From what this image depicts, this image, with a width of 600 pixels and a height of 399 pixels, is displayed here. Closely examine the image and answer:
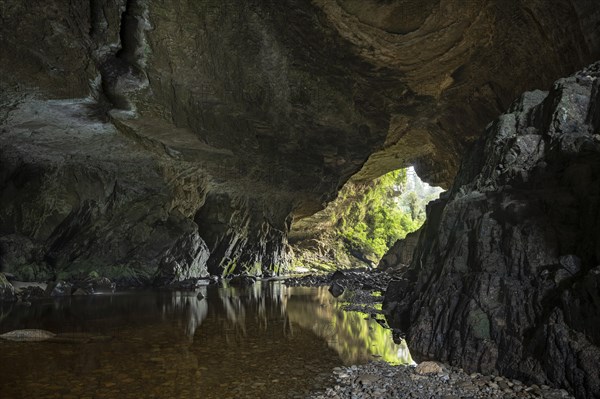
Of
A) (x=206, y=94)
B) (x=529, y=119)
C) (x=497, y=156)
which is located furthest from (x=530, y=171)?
(x=206, y=94)

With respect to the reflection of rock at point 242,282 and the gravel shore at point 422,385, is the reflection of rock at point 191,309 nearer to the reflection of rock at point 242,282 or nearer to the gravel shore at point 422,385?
the gravel shore at point 422,385

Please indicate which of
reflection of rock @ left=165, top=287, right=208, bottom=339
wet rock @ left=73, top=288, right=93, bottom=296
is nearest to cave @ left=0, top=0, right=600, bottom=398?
wet rock @ left=73, top=288, right=93, bottom=296

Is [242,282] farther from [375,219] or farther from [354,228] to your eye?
[375,219]

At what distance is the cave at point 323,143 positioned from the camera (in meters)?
6.28

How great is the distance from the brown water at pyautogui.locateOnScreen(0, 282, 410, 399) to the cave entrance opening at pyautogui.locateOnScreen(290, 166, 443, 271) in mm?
28173

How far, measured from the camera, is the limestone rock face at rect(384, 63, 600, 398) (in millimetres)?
5094

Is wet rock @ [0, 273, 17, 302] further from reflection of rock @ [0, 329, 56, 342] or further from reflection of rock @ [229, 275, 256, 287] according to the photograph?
reflection of rock @ [229, 275, 256, 287]

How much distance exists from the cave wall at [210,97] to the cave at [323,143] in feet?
0.27

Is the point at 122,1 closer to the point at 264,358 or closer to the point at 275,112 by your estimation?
the point at 275,112

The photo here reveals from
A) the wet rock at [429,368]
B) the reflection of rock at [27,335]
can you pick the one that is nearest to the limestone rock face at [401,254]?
the wet rock at [429,368]

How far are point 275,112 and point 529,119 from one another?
11.4m

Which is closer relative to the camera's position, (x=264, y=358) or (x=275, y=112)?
(x=264, y=358)

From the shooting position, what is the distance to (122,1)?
1111cm

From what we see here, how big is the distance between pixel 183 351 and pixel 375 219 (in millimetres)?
43664
